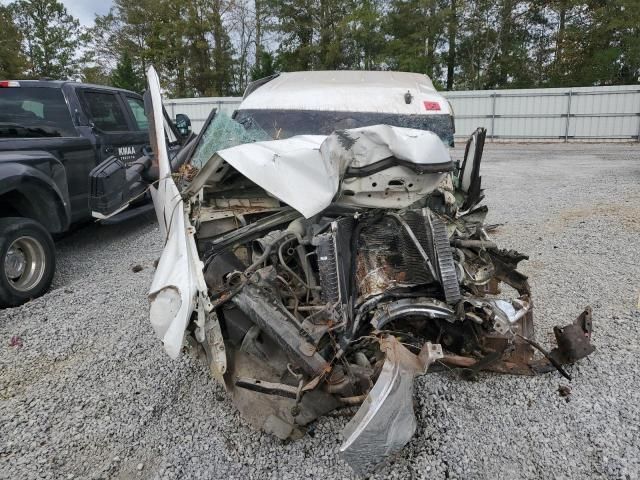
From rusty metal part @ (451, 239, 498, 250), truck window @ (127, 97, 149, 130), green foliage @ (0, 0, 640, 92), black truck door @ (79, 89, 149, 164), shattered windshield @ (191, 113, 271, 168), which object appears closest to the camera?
rusty metal part @ (451, 239, 498, 250)

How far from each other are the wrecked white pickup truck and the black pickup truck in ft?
6.67

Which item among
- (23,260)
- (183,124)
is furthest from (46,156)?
(183,124)

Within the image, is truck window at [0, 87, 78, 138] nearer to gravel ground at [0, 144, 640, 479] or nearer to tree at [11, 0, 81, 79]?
gravel ground at [0, 144, 640, 479]

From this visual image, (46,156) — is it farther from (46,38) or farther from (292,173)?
(46,38)

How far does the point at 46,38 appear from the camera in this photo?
31.2 m

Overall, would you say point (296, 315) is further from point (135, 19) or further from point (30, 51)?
point (30, 51)

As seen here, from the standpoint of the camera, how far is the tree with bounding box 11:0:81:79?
31.0 meters

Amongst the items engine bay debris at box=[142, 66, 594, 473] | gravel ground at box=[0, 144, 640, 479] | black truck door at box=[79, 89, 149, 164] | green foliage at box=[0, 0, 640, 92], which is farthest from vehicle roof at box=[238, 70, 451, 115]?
green foliage at box=[0, 0, 640, 92]

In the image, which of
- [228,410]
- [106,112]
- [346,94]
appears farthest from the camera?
[106,112]

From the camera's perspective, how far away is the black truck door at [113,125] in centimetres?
578

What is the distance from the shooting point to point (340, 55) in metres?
27.6

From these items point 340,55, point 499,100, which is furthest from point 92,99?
point 340,55

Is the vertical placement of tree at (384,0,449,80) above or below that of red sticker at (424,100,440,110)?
above

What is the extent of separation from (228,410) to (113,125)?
4689 millimetres
